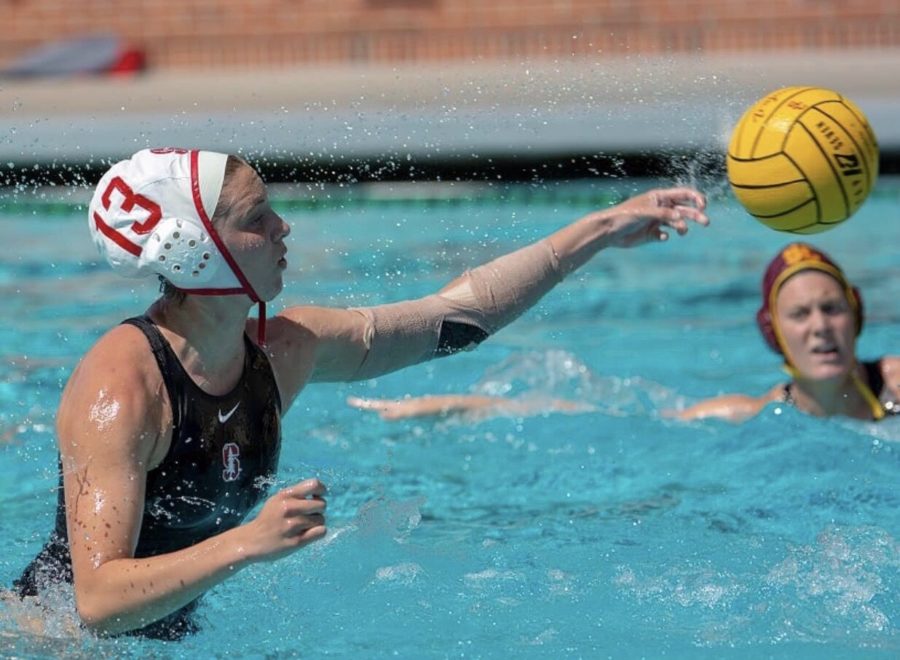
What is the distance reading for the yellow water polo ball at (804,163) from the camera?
400 centimetres

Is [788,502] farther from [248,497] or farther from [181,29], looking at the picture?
[181,29]

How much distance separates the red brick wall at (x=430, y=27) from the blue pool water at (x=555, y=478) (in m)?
7.29

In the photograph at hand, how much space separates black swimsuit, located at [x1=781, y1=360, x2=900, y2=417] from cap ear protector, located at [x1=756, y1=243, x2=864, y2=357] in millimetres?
168

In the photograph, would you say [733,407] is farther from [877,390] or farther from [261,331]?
[261,331]

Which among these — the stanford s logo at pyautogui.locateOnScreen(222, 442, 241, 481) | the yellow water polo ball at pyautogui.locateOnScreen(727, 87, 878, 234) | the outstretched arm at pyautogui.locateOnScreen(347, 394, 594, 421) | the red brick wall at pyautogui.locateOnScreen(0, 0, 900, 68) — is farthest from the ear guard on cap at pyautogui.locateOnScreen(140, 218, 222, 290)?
the red brick wall at pyautogui.locateOnScreen(0, 0, 900, 68)

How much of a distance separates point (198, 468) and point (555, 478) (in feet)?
7.11

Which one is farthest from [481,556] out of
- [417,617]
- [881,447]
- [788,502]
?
[881,447]

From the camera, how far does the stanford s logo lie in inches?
119

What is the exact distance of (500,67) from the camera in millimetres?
15094

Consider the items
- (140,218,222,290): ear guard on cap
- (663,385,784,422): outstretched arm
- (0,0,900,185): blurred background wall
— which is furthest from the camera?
(0,0,900,185): blurred background wall

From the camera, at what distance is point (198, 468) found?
9.82 feet

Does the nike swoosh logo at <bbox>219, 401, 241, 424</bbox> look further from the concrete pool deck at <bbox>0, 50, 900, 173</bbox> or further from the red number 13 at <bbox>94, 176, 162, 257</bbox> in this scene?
the concrete pool deck at <bbox>0, 50, 900, 173</bbox>

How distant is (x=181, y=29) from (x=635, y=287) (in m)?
10.5

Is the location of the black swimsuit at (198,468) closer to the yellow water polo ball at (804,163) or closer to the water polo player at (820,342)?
the yellow water polo ball at (804,163)
